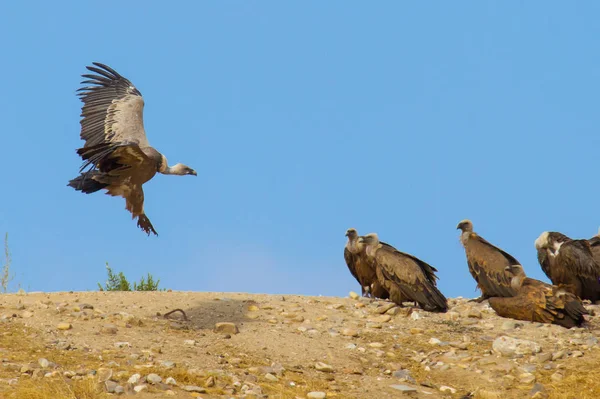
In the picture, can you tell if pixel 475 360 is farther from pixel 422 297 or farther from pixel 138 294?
pixel 138 294

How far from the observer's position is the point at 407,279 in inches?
540

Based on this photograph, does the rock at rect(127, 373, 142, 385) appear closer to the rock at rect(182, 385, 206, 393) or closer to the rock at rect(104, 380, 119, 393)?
the rock at rect(104, 380, 119, 393)

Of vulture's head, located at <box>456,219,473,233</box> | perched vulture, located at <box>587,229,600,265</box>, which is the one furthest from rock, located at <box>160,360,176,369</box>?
perched vulture, located at <box>587,229,600,265</box>

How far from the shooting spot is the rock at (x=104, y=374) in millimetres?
9281

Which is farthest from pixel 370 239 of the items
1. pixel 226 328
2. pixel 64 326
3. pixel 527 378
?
pixel 64 326

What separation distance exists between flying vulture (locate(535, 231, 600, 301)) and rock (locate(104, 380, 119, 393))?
9.30 metres

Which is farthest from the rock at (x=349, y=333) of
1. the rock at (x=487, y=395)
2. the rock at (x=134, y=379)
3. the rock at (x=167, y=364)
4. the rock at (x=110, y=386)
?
the rock at (x=110, y=386)

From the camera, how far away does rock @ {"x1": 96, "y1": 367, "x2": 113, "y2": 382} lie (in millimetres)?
9281

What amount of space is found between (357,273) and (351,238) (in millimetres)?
682

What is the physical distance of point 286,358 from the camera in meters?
10.9

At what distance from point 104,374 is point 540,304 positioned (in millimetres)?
7083

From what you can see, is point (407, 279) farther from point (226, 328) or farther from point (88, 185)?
point (88, 185)

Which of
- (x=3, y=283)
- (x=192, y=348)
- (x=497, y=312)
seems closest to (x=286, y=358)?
(x=192, y=348)

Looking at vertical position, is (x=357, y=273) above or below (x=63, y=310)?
above
